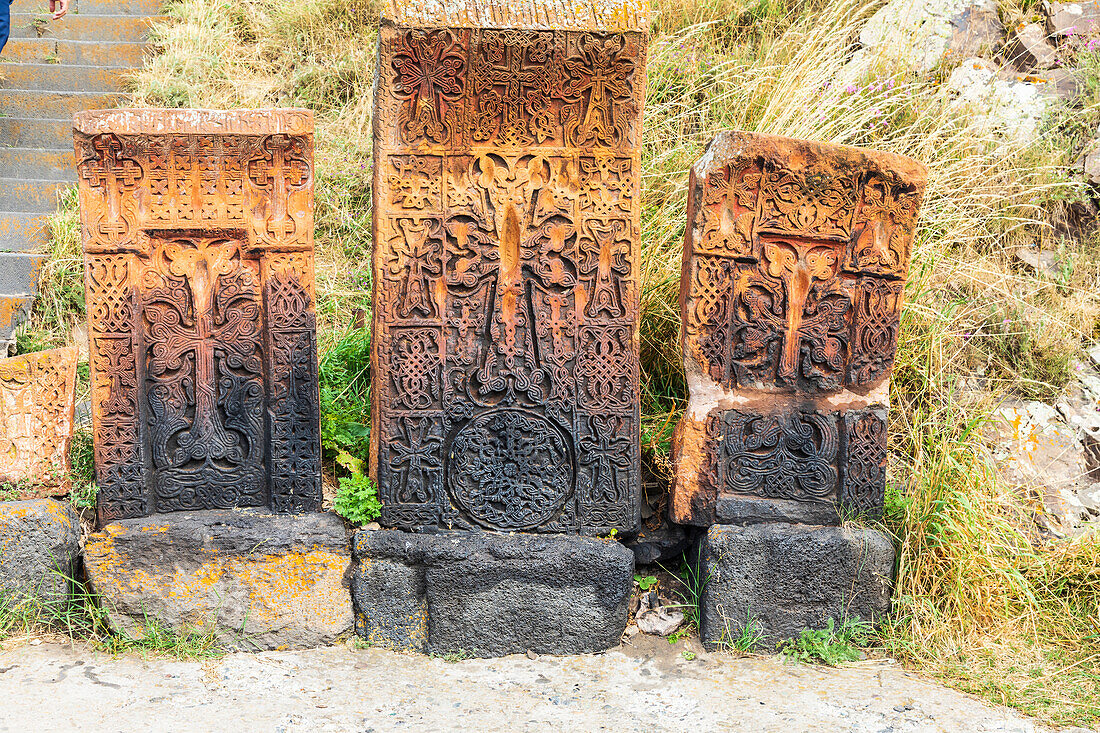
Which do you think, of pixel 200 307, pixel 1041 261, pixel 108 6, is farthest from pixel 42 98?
pixel 1041 261

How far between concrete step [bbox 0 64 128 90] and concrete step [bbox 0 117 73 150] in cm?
41

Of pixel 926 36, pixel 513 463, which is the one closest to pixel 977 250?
pixel 926 36

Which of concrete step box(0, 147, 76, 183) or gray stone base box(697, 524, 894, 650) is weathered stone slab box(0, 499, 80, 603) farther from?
concrete step box(0, 147, 76, 183)

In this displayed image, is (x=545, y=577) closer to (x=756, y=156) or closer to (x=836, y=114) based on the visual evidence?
(x=756, y=156)

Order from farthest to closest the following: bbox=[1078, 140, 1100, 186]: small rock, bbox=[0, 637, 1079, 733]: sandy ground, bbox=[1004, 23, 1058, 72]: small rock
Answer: bbox=[1004, 23, 1058, 72]: small rock
bbox=[1078, 140, 1100, 186]: small rock
bbox=[0, 637, 1079, 733]: sandy ground

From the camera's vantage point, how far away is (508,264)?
2.83m

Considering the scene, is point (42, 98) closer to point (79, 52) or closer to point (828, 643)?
point (79, 52)

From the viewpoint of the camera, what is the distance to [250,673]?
2.67 metres

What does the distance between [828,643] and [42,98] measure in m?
5.01

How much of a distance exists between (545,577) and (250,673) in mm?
909

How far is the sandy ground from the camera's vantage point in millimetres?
2443

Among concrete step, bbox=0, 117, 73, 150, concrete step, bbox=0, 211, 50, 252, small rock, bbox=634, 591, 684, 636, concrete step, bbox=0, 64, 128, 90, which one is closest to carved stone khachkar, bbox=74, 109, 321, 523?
small rock, bbox=634, 591, 684, 636

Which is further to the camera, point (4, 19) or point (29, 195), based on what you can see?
point (29, 195)

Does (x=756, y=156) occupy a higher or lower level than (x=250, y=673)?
higher
